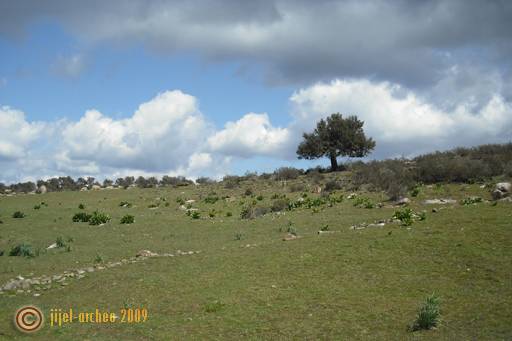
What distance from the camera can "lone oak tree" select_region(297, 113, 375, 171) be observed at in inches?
2053

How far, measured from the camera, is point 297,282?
41.4 ft

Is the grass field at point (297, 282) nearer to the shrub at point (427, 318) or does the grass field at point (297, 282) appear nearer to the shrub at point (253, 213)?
the shrub at point (427, 318)

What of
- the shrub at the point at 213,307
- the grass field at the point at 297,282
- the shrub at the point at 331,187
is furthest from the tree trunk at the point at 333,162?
the shrub at the point at 213,307

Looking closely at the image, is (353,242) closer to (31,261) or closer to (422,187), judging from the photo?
(31,261)

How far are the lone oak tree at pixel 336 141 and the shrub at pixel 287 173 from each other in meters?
3.05

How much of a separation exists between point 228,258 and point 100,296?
446 cm

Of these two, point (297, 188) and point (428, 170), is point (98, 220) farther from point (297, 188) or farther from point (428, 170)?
point (428, 170)

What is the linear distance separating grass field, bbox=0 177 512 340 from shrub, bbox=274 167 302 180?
26.5 m

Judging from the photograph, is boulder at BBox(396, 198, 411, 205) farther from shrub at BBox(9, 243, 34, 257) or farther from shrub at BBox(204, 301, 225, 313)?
shrub at BBox(9, 243, 34, 257)

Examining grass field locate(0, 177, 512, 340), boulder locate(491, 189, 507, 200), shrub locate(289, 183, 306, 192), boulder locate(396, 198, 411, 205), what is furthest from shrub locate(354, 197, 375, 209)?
shrub locate(289, 183, 306, 192)

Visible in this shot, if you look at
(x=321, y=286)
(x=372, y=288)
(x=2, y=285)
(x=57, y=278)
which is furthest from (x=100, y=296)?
(x=372, y=288)

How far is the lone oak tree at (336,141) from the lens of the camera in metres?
52.2

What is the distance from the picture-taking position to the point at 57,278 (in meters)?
15.1

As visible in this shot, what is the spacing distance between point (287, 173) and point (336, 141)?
6.99 metres
